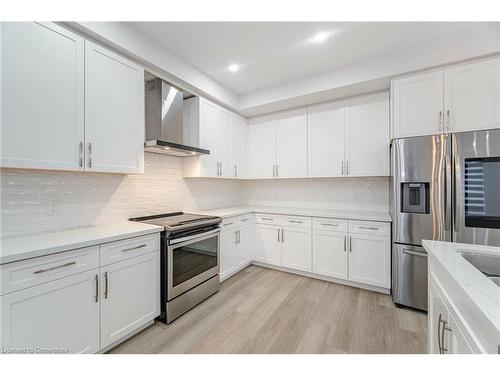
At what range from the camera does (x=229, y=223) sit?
298 cm

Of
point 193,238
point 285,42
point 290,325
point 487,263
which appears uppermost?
point 285,42

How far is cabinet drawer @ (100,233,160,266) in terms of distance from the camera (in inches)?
63.7

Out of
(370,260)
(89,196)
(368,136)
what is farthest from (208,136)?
(370,260)

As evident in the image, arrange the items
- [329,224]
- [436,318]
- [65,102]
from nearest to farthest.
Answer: [436,318]
[65,102]
[329,224]

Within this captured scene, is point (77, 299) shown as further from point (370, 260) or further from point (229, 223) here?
point (370, 260)

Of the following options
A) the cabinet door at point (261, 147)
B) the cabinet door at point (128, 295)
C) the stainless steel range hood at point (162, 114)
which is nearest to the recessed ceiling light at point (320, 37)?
the cabinet door at point (261, 147)

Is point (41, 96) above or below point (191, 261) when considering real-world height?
above

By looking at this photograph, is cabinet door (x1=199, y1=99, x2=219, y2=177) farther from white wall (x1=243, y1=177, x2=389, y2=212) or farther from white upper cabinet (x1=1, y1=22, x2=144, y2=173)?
white wall (x1=243, y1=177, x2=389, y2=212)

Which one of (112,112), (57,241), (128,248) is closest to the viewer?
(57,241)

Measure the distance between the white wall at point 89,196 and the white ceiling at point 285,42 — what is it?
1.28 m

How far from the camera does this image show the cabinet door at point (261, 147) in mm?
3605

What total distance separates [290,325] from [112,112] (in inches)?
98.1
